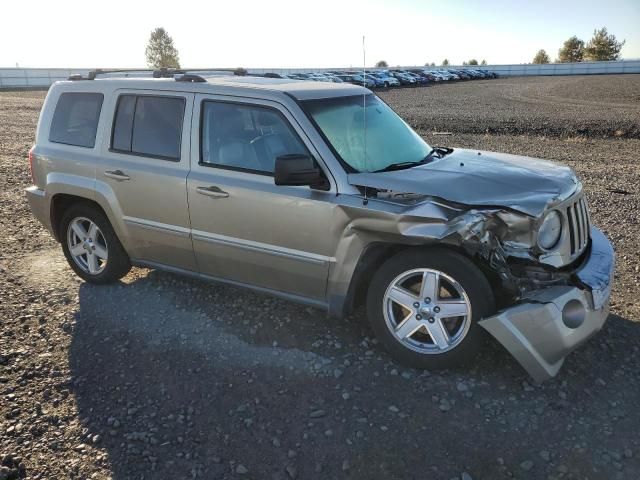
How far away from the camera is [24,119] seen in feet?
73.9

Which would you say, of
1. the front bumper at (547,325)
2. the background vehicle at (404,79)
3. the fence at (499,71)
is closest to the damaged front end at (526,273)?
the front bumper at (547,325)

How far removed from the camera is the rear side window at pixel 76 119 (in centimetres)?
501

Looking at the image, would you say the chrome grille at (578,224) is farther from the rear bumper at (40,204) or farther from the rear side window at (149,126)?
the rear bumper at (40,204)

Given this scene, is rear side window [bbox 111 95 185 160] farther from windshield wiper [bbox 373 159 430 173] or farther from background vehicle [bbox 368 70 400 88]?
background vehicle [bbox 368 70 400 88]

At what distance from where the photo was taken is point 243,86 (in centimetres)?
435

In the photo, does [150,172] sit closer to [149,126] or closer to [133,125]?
[149,126]

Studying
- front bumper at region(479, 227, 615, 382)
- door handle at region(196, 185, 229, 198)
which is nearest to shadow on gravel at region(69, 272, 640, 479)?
front bumper at region(479, 227, 615, 382)

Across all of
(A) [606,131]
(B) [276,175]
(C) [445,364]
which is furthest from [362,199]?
(A) [606,131]

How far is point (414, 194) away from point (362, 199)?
0.35 meters

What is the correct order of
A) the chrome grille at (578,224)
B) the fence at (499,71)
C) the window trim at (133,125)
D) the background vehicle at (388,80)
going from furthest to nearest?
the fence at (499,71) → the background vehicle at (388,80) → the window trim at (133,125) → the chrome grille at (578,224)

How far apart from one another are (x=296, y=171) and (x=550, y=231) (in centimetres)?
177

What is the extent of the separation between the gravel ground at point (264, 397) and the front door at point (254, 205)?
0.54 m

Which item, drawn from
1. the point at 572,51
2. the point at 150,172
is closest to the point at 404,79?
the point at 150,172

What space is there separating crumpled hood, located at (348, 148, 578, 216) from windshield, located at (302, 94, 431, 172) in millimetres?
237
